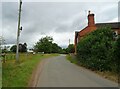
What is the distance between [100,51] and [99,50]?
14 cm

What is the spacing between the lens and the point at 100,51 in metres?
19.0

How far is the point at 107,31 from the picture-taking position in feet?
67.8

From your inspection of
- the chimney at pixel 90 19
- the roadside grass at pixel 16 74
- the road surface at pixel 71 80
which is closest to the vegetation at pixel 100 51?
the road surface at pixel 71 80

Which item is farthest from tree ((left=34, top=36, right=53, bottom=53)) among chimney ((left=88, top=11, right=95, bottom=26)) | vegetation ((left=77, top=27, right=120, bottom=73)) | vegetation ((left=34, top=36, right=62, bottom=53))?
vegetation ((left=77, top=27, right=120, bottom=73))

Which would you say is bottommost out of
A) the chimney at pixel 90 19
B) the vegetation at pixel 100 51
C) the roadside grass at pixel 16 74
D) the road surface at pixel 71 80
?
the road surface at pixel 71 80

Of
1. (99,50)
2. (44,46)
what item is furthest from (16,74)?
(44,46)

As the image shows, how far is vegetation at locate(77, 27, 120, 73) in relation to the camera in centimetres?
1740

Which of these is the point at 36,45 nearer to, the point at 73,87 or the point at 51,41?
the point at 51,41

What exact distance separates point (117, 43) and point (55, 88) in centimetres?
674

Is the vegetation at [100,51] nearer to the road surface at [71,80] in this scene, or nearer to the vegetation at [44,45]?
the road surface at [71,80]

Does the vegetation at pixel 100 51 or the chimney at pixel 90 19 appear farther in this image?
the chimney at pixel 90 19

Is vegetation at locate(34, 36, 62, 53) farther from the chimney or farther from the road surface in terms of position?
the road surface

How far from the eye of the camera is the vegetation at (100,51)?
1740cm

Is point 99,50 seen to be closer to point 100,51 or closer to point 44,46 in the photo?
point 100,51
